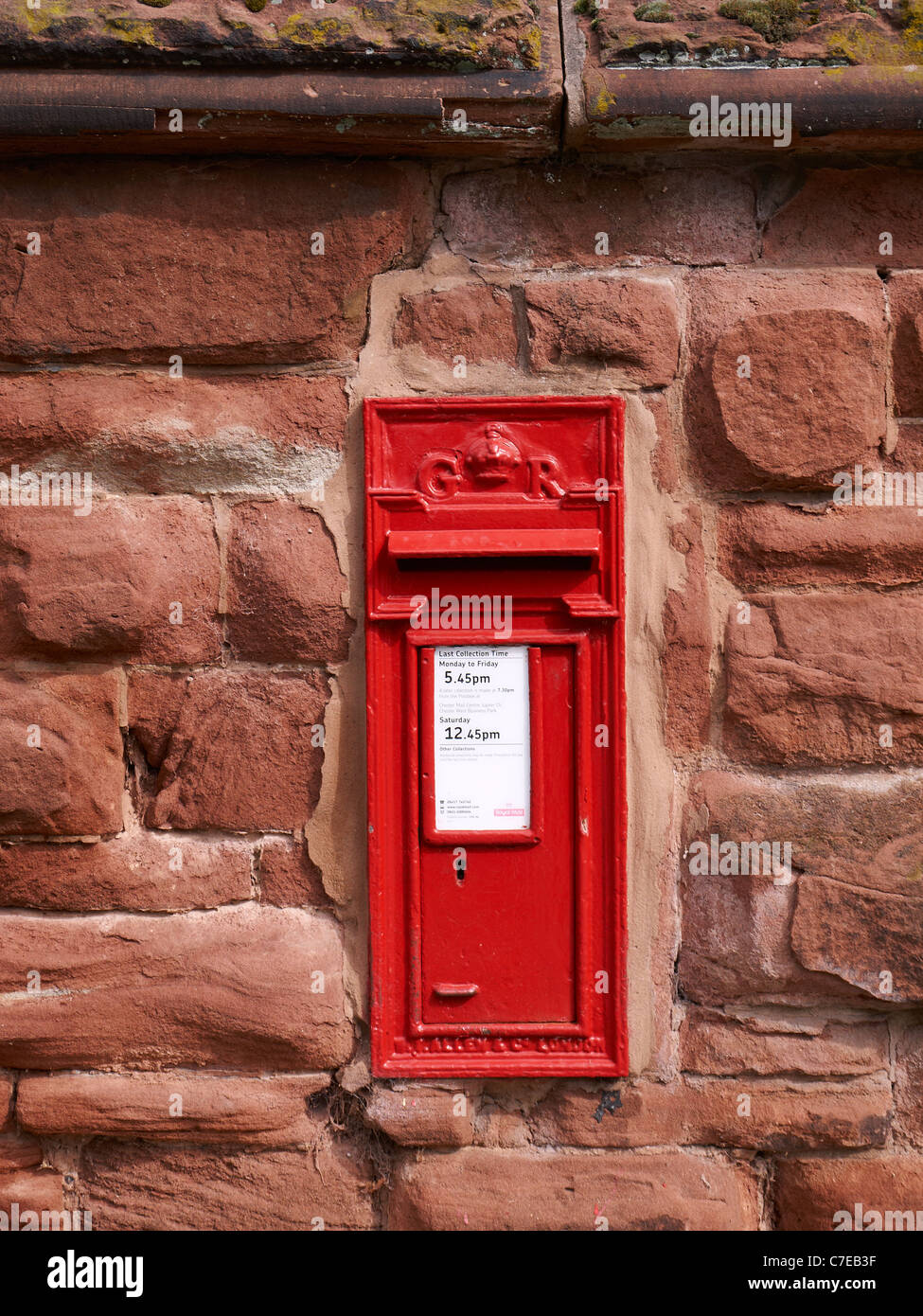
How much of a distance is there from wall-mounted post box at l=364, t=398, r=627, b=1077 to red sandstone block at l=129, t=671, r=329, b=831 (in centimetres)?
13

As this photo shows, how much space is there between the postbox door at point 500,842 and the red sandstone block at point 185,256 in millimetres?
664

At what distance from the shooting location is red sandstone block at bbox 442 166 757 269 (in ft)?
5.45

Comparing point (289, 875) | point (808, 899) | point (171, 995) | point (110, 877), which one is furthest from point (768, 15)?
point (171, 995)

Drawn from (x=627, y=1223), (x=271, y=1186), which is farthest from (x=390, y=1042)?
(x=627, y=1223)

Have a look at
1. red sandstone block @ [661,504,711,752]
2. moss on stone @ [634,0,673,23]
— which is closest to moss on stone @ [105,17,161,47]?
moss on stone @ [634,0,673,23]

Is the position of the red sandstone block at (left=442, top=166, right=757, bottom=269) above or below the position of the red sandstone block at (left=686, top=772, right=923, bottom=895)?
above

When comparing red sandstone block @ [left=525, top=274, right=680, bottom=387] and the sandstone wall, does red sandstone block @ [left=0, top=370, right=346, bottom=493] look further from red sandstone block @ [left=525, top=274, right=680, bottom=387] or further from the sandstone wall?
red sandstone block @ [left=525, top=274, right=680, bottom=387]

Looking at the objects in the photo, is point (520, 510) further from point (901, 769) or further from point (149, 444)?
point (901, 769)

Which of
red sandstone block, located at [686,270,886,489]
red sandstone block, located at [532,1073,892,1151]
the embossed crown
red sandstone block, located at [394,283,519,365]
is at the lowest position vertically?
red sandstone block, located at [532,1073,892,1151]

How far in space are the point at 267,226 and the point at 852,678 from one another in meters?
1.29

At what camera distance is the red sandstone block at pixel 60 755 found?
162 cm

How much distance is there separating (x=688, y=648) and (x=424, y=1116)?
0.95 meters

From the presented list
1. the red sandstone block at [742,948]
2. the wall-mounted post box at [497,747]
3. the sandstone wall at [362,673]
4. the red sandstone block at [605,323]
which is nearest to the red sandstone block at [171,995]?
the sandstone wall at [362,673]

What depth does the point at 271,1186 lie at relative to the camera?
1658mm
